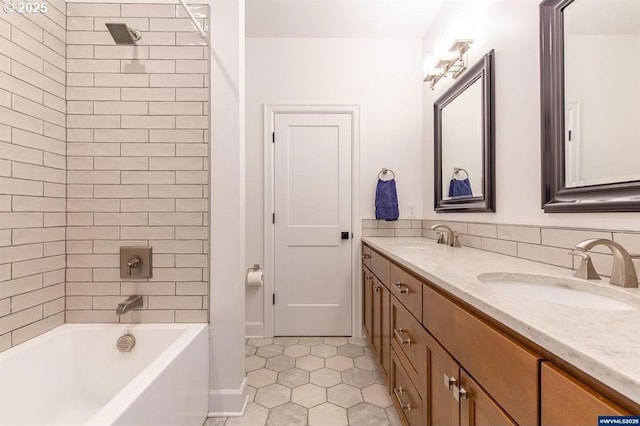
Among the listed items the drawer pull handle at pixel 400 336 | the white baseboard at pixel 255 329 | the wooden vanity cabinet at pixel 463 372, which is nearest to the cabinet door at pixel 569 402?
the wooden vanity cabinet at pixel 463 372

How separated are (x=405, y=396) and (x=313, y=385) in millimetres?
692

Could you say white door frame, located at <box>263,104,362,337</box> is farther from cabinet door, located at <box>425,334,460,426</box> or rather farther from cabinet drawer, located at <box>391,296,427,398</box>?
cabinet door, located at <box>425,334,460,426</box>

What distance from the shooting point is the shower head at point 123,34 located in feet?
4.83

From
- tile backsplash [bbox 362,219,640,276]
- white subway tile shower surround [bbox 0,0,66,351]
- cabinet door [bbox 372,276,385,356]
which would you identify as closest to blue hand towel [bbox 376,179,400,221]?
tile backsplash [bbox 362,219,640,276]

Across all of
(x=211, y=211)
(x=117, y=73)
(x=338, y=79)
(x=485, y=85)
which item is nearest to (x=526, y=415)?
(x=211, y=211)

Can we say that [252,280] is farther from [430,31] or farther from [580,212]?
[430,31]

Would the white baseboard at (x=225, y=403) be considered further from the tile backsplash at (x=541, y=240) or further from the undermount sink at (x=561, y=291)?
the tile backsplash at (x=541, y=240)

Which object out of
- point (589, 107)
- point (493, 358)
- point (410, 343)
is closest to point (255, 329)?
point (410, 343)

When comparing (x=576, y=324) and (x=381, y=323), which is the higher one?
(x=576, y=324)

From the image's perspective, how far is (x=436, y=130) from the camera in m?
2.29

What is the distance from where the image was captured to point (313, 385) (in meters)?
1.79

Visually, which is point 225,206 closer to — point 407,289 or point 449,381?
point 407,289

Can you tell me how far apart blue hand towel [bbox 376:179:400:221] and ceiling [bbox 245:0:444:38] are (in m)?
1.27

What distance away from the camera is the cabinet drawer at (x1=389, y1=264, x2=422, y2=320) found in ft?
3.69
